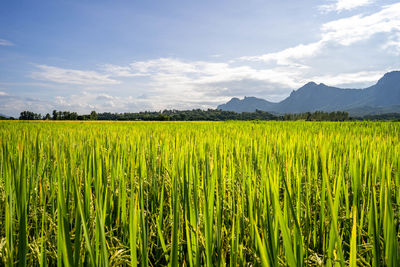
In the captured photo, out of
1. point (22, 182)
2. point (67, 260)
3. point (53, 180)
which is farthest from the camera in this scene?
point (53, 180)

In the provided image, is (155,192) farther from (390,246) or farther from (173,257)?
(390,246)

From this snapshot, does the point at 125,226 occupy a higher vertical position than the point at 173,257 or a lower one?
lower

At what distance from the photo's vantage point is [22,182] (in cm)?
97

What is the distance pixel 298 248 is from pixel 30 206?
1.61 meters

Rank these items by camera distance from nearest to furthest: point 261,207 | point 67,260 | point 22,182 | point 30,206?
1. point 67,260
2. point 22,182
3. point 261,207
4. point 30,206

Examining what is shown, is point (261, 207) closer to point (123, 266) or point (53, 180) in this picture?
point (123, 266)

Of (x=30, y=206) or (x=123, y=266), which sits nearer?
(x=123, y=266)

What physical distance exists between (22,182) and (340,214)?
1839 millimetres

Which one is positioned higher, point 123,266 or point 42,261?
point 42,261

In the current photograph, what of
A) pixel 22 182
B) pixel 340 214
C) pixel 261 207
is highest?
pixel 22 182

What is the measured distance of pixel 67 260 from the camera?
0.60 m

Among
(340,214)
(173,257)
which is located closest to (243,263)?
(173,257)

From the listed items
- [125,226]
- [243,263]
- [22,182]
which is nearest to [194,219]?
[243,263]

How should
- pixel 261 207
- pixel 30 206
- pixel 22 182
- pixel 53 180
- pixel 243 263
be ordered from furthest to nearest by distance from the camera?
pixel 53 180
pixel 30 206
pixel 261 207
pixel 22 182
pixel 243 263
